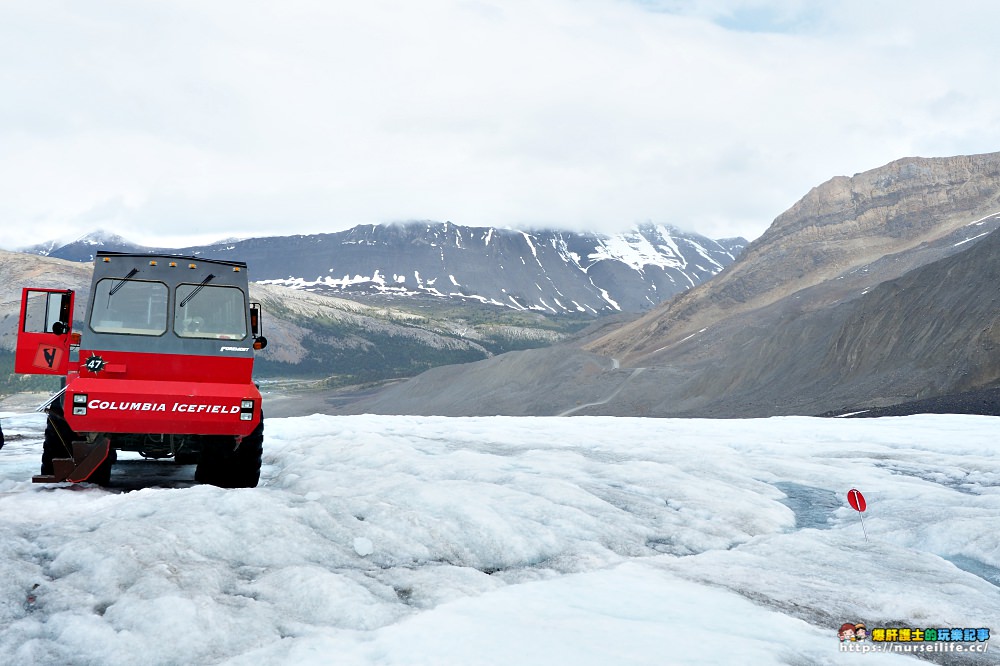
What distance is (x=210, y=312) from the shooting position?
1091 cm

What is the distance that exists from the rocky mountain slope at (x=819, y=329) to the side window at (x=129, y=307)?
45.2 m

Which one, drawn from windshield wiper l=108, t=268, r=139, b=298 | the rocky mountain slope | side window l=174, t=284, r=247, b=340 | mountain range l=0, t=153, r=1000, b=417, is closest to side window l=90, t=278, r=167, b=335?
windshield wiper l=108, t=268, r=139, b=298

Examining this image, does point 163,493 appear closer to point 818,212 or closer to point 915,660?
point 915,660

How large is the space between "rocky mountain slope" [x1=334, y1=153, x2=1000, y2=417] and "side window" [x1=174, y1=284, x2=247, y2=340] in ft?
145

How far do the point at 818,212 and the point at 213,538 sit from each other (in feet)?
397

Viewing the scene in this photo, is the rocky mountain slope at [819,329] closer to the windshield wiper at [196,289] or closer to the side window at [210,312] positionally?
the side window at [210,312]

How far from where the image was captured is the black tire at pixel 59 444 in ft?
34.3

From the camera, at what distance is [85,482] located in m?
10.3

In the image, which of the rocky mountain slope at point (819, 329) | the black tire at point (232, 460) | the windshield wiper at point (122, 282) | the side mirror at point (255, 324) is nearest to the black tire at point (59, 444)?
the black tire at point (232, 460)

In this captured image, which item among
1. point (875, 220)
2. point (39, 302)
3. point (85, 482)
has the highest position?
point (875, 220)

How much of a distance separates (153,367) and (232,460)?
1.68 m

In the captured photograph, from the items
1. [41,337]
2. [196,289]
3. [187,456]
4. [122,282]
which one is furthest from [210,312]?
[41,337]

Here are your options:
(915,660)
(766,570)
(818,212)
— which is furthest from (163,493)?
(818,212)

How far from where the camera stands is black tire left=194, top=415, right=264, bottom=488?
10.3m
